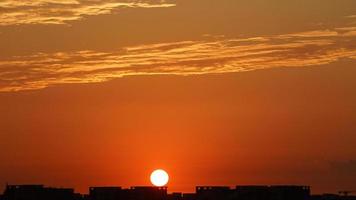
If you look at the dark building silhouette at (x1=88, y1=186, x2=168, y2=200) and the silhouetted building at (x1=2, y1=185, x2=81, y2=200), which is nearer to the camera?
the silhouetted building at (x1=2, y1=185, x2=81, y2=200)

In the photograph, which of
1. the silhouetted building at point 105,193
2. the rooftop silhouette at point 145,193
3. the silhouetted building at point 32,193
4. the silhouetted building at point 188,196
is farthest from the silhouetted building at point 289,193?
the silhouetted building at point 32,193

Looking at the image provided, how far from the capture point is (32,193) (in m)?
134

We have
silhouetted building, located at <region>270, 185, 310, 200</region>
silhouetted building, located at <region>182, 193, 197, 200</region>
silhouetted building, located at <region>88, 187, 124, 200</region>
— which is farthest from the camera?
silhouetted building, located at <region>182, 193, 197, 200</region>

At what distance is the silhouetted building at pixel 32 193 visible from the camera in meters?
134

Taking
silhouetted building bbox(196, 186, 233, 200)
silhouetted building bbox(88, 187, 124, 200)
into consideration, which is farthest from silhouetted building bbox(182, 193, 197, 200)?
silhouetted building bbox(88, 187, 124, 200)

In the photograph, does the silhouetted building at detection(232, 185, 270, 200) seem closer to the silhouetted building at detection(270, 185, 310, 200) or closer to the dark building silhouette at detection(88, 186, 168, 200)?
the silhouetted building at detection(270, 185, 310, 200)

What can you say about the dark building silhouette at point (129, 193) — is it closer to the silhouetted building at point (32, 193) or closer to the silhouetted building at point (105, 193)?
the silhouetted building at point (105, 193)

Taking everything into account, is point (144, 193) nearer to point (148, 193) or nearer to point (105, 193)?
point (148, 193)

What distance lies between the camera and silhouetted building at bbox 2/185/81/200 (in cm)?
13350

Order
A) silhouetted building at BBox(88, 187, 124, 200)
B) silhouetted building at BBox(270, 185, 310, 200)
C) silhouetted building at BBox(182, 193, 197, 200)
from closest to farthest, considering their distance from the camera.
A: silhouetted building at BBox(270, 185, 310, 200), silhouetted building at BBox(88, 187, 124, 200), silhouetted building at BBox(182, 193, 197, 200)

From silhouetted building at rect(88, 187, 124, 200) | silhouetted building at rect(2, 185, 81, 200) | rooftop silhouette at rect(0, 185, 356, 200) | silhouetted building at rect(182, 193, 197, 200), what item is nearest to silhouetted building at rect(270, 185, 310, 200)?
rooftop silhouette at rect(0, 185, 356, 200)

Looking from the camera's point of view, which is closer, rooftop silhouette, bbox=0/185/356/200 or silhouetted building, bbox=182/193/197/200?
rooftop silhouette, bbox=0/185/356/200

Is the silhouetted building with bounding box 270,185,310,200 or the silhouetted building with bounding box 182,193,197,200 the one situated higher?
the silhouetted building with bounding box 182,193,197,200

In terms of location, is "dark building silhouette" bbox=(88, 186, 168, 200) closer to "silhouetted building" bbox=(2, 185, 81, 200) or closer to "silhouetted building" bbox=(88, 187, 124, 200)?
"silhouetted building" bbox=(88, 187, 124, 200)
